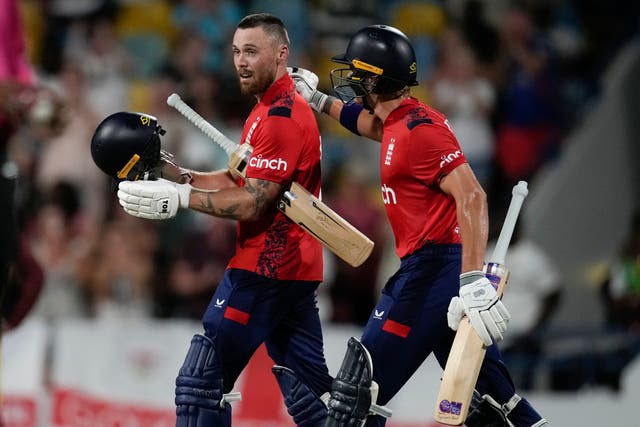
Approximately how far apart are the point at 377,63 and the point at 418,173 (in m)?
0.62

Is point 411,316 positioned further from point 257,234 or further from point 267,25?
point 267,25

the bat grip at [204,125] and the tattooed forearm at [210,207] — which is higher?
the bat grip at [204,125]

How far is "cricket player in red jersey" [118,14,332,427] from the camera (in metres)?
6.72

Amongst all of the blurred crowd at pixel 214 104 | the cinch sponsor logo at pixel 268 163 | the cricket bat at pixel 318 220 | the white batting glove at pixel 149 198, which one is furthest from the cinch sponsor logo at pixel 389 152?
the blurred crowd at pixel 214 104

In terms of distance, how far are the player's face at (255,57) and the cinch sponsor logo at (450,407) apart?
1.95 m

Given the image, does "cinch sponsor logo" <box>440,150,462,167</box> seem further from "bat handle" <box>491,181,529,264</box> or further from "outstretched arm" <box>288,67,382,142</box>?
"outstretched arm" <box>288,67,382,142</box>

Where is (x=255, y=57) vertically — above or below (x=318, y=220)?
above

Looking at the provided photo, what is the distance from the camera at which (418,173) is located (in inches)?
258

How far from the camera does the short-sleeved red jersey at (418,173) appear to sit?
6.52 metres

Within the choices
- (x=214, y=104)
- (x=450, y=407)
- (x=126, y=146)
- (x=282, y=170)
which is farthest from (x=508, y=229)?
(x=214, y=104)

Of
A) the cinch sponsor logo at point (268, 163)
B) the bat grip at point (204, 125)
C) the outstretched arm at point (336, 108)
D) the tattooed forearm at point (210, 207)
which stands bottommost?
the tattooed forearm at point (210, 207)

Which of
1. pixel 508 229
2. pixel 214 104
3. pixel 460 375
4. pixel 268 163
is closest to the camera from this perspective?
pixel 460 375

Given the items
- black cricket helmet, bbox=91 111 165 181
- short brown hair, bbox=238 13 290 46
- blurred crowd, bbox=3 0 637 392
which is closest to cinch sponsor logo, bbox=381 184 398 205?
short brown hair, bbox=238 13 290 46

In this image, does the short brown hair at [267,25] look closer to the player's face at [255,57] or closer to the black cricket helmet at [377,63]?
the player's face at [255,57]
